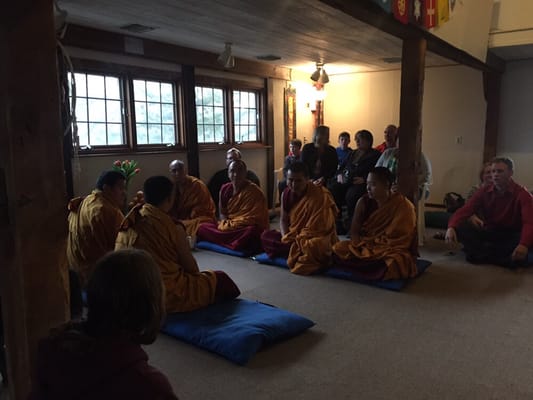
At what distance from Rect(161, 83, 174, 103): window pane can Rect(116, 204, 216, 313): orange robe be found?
10.9 feet

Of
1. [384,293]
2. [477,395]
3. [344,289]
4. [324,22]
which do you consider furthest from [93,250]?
[324,22]

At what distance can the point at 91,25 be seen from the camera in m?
4.75

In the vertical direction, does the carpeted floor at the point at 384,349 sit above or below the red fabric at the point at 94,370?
below

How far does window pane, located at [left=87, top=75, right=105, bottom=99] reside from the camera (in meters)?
5.12

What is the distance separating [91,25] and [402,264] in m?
3.71

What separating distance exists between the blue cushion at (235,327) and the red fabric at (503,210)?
226cm

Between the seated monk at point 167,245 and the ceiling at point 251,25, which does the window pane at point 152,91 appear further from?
the seated monk at point 167,245

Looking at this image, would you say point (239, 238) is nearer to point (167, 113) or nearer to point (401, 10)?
point (167, 113)

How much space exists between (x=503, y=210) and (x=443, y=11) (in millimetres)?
1897

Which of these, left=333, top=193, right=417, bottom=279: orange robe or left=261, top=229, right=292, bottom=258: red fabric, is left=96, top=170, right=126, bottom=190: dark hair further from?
left=333, top=193, right=417, bottom=279: orange robe

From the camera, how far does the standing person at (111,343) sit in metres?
1.03

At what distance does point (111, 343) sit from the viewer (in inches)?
41.5

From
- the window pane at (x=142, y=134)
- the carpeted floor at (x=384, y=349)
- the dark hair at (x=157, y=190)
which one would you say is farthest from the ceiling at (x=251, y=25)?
the carpeted floor at (x=384, y=349)

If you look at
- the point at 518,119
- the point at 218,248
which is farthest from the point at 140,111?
the point at 518,119
